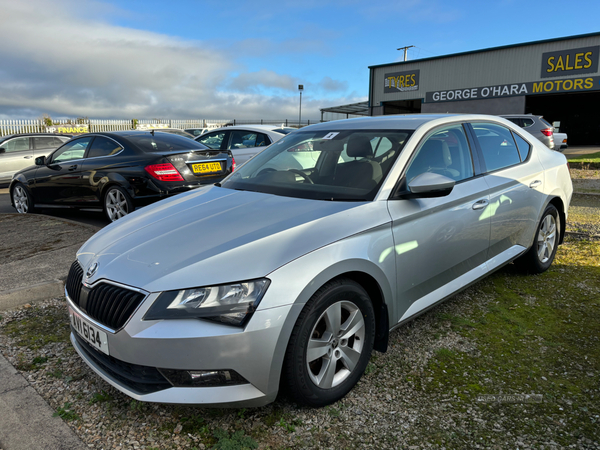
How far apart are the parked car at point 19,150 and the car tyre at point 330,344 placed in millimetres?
12991

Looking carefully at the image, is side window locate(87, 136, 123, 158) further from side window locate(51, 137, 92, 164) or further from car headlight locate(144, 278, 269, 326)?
car headlight locate(144, 278, 269, 326)

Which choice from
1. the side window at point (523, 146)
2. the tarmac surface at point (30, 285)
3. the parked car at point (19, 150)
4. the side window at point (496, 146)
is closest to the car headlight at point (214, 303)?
the tarmac surface at point (30, 285)

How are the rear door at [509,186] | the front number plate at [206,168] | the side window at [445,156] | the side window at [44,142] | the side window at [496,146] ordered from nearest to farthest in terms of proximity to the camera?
the side window at [445,156] < the rear door at [509,186] < the side window at [496,146] < the front number plate at [206,168] < the side window at [44,142]

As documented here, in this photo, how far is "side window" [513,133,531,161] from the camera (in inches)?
163

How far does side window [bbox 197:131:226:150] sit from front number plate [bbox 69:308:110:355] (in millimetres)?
7705

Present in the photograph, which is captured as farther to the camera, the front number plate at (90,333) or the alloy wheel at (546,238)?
the alloy wheel at (546,238)

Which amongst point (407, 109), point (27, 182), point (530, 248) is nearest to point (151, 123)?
point (407, 109)

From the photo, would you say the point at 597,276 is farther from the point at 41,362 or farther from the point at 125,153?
the point at 125,153

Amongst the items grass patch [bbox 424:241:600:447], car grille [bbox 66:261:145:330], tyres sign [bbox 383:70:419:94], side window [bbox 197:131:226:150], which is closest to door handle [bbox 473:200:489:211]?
grass patch [bbox 424:241:600:447]

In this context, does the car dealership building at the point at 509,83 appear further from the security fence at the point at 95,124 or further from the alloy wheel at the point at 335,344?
the alloy wheel at the point at 335,344

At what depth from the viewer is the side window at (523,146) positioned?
414cm

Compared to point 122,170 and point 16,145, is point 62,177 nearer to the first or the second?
point 122,170

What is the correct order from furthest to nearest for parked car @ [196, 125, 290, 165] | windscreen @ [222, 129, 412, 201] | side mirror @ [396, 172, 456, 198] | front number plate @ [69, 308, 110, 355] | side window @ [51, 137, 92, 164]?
parked car @ [196, 125, 290, 165] < side window @ [51, 137, 92, 164] < windscreen @ [222, 129, 412, 201] < side mirror @ [396, 172, 456, 198] < front number plate @ [69, 308, 110, 355]

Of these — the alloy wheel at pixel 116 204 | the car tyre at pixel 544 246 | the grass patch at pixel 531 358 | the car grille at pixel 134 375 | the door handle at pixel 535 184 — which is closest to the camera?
the car grille at pixel 134 375
